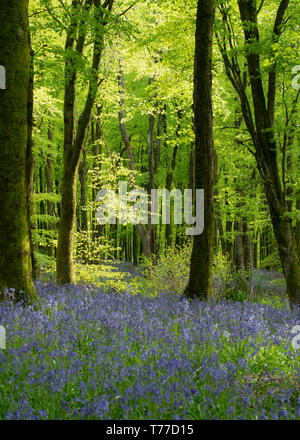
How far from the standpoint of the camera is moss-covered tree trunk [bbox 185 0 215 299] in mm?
7348

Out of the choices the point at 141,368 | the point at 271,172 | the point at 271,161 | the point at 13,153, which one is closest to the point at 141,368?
the point at 141,368

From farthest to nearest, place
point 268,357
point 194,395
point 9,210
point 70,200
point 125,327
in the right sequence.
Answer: point 70,200 < point 9,210 < point 125,327 < point 268,357 < point 194,395

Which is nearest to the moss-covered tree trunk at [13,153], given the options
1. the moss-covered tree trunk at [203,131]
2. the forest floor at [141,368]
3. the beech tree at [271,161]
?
the forest floor at [141,368]

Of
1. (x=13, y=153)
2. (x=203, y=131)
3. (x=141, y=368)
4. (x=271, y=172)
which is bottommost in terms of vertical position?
(x=141, y=368)

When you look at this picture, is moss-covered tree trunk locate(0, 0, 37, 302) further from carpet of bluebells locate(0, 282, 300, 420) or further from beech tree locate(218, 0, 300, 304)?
beech tree locate(218, 0, 300, 304)

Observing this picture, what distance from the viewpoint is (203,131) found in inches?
292

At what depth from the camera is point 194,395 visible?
2.82 meters

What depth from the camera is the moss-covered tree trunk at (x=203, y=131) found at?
735 centimetres

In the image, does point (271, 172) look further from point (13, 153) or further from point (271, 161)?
point (13, 153)

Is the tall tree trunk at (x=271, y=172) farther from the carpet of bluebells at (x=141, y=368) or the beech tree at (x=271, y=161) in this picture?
the carpet of bluebells at (x=141, y=368)

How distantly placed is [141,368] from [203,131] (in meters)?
5.37
